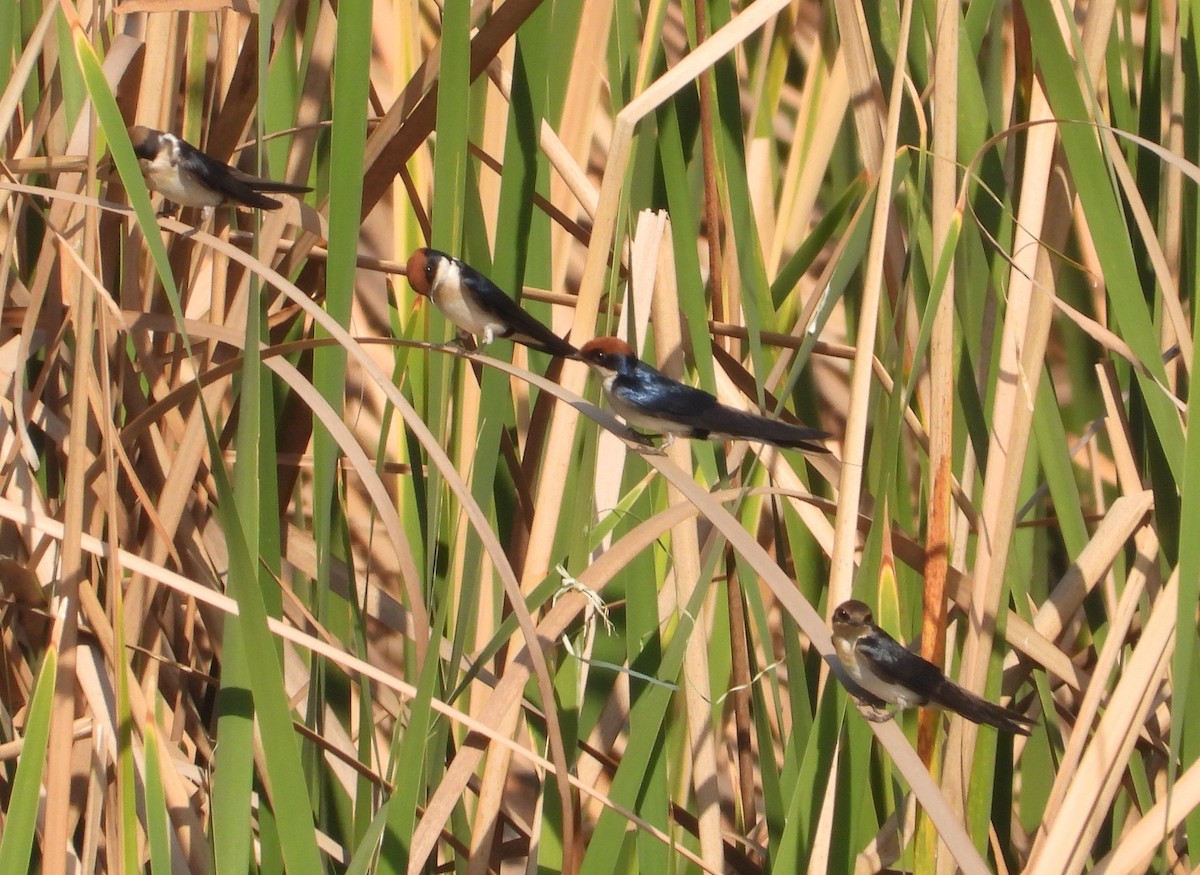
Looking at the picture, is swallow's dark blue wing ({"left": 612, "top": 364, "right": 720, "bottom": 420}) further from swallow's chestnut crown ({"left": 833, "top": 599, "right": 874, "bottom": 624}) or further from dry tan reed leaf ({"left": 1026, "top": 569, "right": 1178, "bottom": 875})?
dry tan reed leaf ({"left": 1026, "top": 569, "right": 1178, "bottom": 875})

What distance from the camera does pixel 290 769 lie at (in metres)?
0.98

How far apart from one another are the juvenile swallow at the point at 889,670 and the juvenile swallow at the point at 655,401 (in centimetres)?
17

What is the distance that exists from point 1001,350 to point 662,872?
2.14 feet

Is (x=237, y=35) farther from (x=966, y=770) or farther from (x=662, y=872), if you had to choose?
(x=966, y=770)

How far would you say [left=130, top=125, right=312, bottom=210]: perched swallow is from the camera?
4.39 ft

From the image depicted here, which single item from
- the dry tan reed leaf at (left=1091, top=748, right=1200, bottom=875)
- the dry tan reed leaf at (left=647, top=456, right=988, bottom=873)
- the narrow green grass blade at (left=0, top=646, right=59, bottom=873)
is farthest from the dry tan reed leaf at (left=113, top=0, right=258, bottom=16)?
the dry tan reed leaf at (left=1091, top=748, right=1200, bottom=875)

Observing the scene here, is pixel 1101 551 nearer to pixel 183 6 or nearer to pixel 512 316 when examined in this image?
pixel 512 316

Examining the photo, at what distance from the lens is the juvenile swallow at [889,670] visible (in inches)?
41.3

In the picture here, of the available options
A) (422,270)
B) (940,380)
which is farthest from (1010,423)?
(422,270)

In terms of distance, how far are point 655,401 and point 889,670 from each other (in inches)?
14.3

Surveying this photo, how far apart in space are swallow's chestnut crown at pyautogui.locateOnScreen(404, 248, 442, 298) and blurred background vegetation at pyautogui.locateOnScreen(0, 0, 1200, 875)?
0.18 ft

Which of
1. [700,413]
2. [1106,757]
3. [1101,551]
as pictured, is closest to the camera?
[1106,757]

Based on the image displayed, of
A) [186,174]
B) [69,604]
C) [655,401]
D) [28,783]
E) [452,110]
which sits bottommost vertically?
[28,783]

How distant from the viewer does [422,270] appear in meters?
1.26
